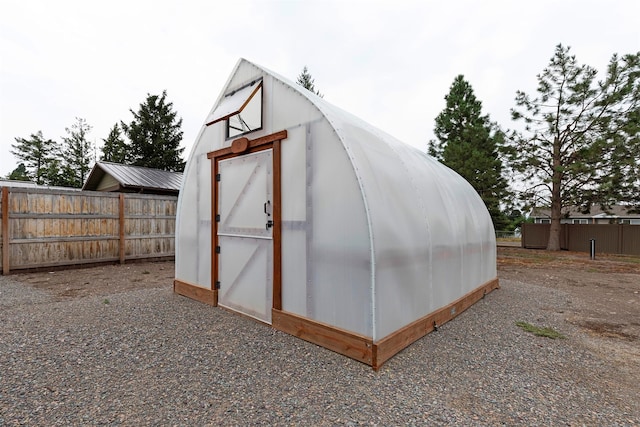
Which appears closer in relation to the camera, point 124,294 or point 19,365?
point 19,365

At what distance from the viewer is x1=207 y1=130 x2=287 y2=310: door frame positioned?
3371 mm

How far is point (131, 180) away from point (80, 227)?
3.34m

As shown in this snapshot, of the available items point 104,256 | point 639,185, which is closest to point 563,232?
point 639,185

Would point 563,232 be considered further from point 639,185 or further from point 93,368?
point 93,368

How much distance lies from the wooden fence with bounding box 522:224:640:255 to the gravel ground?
12983 millimetres

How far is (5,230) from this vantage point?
20.0 ft

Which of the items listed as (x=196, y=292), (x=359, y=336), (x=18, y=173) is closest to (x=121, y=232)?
(x=196, y=292)

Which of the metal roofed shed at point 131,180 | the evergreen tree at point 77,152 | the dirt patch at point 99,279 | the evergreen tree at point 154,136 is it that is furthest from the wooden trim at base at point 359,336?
the evergreen tree at point 77,152

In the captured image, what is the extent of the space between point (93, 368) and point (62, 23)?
7.19 metres

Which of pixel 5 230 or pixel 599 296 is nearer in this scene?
pixel 599 296

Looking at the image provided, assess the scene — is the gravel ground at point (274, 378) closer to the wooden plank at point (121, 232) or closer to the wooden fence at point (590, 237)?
the wooden plank at point (121, 232)

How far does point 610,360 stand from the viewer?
2781 mm

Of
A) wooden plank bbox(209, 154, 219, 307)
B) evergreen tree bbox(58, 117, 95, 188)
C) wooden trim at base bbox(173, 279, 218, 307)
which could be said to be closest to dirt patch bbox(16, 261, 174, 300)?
wooden trim at base bbox(173, 279, 218, 307)

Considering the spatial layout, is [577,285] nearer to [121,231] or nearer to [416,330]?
[416,330]
